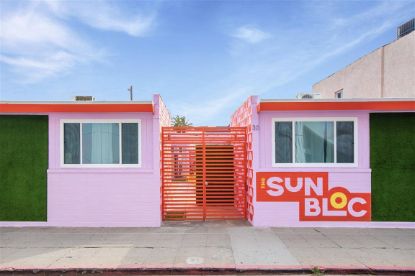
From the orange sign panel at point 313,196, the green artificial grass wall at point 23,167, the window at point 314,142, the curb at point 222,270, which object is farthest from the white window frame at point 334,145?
the green artificial grass wall at point 23,167

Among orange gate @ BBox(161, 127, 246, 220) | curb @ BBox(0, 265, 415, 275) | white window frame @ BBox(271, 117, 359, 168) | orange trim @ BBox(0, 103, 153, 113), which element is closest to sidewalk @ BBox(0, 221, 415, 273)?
curb @ BBox(0, 265, 415, 275)

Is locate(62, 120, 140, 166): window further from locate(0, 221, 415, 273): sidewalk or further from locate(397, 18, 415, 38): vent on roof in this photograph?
locate(397, 18, 415, 38): vent on roof

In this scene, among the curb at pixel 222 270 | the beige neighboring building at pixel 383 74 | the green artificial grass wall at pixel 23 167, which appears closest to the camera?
the curb at pixel 222 270

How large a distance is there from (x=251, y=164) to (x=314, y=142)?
186cm

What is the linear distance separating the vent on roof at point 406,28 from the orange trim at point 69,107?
1273 cm

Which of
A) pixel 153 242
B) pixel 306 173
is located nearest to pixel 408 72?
pixel 306 173

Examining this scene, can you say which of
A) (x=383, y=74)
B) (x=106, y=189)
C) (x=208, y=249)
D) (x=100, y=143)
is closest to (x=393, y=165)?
(x=208, y=249)

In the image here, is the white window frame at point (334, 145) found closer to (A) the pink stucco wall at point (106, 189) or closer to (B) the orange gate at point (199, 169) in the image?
(B) the orange gate at point (199, 169)

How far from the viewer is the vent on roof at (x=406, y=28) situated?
49.1ft

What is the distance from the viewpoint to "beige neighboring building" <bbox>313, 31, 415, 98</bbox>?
13531 millimetres

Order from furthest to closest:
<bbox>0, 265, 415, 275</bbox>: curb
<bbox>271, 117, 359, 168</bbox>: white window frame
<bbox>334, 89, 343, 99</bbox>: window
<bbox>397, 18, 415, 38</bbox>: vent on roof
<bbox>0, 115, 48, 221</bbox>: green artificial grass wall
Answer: <bbox>334, 89, 343, 99</bbox>: window → <bbox>397, 18, 415, 38</bbox>: vent on roof → <bbox>0, 115, 48, 221</bbox>: green artificial grass wall → <bbox>271, 117, 359, 168</bbox>: white window frame → <bbox>0, 265, 415, 275</bbox>: curb

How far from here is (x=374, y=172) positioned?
9234 millimetres

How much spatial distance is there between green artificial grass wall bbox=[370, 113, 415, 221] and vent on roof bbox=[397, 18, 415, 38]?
7.97m

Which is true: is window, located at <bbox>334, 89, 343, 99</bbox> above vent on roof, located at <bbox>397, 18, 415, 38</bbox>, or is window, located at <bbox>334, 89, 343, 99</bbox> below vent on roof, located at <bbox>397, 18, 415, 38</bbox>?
below
